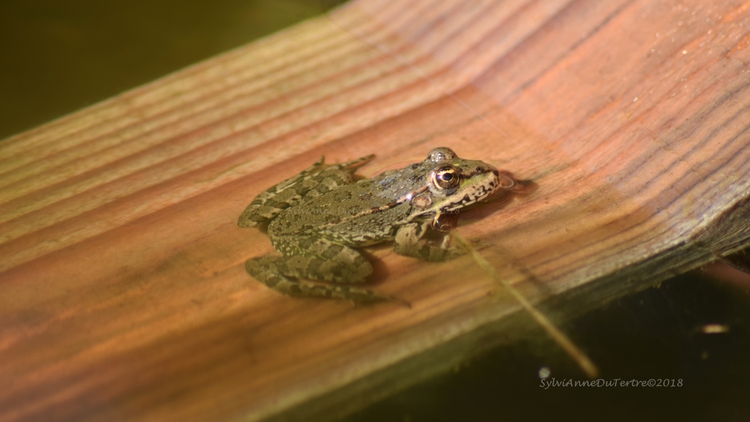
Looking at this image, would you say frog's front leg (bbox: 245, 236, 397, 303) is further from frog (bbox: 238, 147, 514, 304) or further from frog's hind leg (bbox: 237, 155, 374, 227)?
frog's hind leg (bbox: 237, 155, 374, 227)

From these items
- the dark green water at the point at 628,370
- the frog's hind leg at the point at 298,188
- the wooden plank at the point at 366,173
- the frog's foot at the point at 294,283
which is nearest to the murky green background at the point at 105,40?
the wooden plank at the point at 366,173

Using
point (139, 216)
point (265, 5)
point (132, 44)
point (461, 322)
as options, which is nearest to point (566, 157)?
point (461, 322)

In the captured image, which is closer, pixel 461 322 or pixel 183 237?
pixel 461 322

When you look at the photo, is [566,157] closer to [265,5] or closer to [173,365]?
[173,365]

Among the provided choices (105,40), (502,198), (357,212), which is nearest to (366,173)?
(357,212)

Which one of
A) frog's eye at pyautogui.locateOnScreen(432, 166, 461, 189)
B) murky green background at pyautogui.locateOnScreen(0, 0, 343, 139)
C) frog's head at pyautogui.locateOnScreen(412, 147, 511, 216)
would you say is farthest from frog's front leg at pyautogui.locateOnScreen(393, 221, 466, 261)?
murky green background at pyautogui.locateOnScreen(0, 0, 343, 139)

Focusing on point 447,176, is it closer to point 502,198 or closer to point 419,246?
point 502,198
